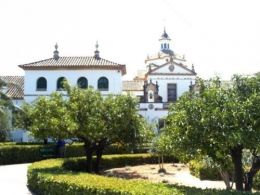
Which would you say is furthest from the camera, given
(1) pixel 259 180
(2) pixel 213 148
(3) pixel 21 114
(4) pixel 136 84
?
(4) pixel 136 84

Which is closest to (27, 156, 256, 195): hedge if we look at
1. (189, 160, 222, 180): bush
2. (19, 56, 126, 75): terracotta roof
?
(189, 160, 222, 180): bush

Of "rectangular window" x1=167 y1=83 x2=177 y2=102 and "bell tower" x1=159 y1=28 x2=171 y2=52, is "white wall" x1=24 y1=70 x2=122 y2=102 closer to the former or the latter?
"rectangular window" x1=167 y1=83 x2=177 y2=102

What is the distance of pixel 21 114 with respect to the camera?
1485 inches

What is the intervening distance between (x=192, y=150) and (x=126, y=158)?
1842 cm

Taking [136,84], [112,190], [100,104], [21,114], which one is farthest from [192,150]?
[136,84]

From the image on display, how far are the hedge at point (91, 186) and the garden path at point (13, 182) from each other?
51 cm

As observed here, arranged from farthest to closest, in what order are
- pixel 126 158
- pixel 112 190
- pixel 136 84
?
pixel 136 84, pixel 126 158, pixel 112 190

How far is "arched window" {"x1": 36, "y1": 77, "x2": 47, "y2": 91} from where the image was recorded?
46.4 metres

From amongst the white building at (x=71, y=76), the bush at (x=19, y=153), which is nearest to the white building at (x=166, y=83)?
the white building at (x=71, y=76)

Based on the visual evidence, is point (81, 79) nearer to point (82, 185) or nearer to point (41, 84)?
point (41, 84)

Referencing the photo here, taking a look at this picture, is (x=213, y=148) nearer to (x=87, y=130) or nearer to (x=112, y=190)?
(x=112, y=190)

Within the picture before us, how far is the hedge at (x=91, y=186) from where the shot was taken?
11641 millimetres

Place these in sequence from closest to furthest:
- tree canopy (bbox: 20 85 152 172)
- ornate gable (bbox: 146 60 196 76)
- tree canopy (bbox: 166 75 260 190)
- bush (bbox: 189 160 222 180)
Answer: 1. tree canopy (bbox: 166 75 260 190)
2. tree canopy (bbox: 20 85 152 172)
3. bush (bbox: 189 160 222 180)
4. ornate gable (bbox: 146 60 196 76)

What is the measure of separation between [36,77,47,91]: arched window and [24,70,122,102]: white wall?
275mm
